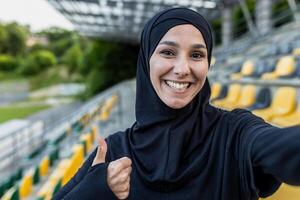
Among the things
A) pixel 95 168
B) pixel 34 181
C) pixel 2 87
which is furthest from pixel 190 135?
pixel 2 87

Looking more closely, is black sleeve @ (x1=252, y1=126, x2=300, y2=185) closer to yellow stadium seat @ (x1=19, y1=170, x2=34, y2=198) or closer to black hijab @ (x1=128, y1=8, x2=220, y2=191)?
black hijab @ (x1=128, y1=8, x2=220, y2=191)

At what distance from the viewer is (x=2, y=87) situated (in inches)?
1404

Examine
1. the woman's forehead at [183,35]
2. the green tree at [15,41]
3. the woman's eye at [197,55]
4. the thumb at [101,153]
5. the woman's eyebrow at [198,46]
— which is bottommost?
the green tree at [15,41]

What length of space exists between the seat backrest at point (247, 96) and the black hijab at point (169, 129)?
338 centimetres

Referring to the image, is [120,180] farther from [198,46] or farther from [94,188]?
[198,46]

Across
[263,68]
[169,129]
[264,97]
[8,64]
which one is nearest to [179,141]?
[169,129]

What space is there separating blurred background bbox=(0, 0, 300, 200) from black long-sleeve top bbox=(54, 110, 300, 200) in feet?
0.62

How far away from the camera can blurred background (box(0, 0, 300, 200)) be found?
373cm

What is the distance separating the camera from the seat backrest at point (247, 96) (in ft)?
13.7

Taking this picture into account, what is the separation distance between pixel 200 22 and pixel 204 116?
19 cm

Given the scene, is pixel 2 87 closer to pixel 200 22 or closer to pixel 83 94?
pixel 83 94

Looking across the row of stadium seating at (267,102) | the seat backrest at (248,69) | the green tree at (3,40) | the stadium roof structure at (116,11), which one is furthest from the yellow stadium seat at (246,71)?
the green tree at (3,40)

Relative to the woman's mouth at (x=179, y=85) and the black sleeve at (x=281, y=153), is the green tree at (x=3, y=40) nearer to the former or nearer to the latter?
the woman's mouth at (x=179, y=85)

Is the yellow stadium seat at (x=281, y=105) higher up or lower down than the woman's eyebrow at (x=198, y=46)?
lower down
